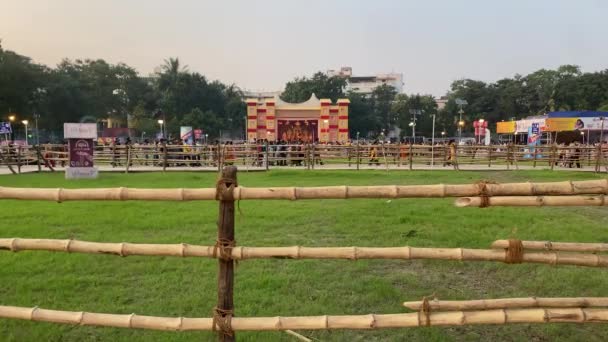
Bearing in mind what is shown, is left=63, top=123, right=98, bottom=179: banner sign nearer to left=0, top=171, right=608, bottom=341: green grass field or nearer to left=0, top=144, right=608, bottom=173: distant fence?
left=0, top=144, right=608, bottom=173: distant fence

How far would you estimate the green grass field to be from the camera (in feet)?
11.3

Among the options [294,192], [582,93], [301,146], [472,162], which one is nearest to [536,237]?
[294,192]

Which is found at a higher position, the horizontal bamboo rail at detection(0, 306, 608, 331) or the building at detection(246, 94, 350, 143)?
the building at detection(246, 94, 350, 143)

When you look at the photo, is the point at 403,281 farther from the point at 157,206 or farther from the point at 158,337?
the point at 157,206

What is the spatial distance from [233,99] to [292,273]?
63.9m

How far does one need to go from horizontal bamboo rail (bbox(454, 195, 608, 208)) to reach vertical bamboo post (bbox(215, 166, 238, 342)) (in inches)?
49.0

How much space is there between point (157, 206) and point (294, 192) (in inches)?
232

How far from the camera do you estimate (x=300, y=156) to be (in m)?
20.5

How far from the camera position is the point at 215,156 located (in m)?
19.7

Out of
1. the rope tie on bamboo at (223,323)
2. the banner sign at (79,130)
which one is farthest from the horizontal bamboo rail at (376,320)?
the banner sign at (79,130)

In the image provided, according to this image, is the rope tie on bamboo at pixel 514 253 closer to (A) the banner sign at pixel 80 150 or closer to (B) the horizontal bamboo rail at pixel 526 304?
(B) the horizontal bamboo rail at pixel 526 304

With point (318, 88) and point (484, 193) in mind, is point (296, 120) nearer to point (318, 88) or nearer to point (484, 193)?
point (318, 88)

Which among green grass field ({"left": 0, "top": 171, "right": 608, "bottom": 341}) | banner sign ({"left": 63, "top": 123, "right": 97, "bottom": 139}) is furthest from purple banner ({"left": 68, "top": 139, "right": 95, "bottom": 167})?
green grass field ({"left": 0, "top": 171, "right": 608, "bottom": 341})

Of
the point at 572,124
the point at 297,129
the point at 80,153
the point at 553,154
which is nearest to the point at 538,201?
the point at 80,153
